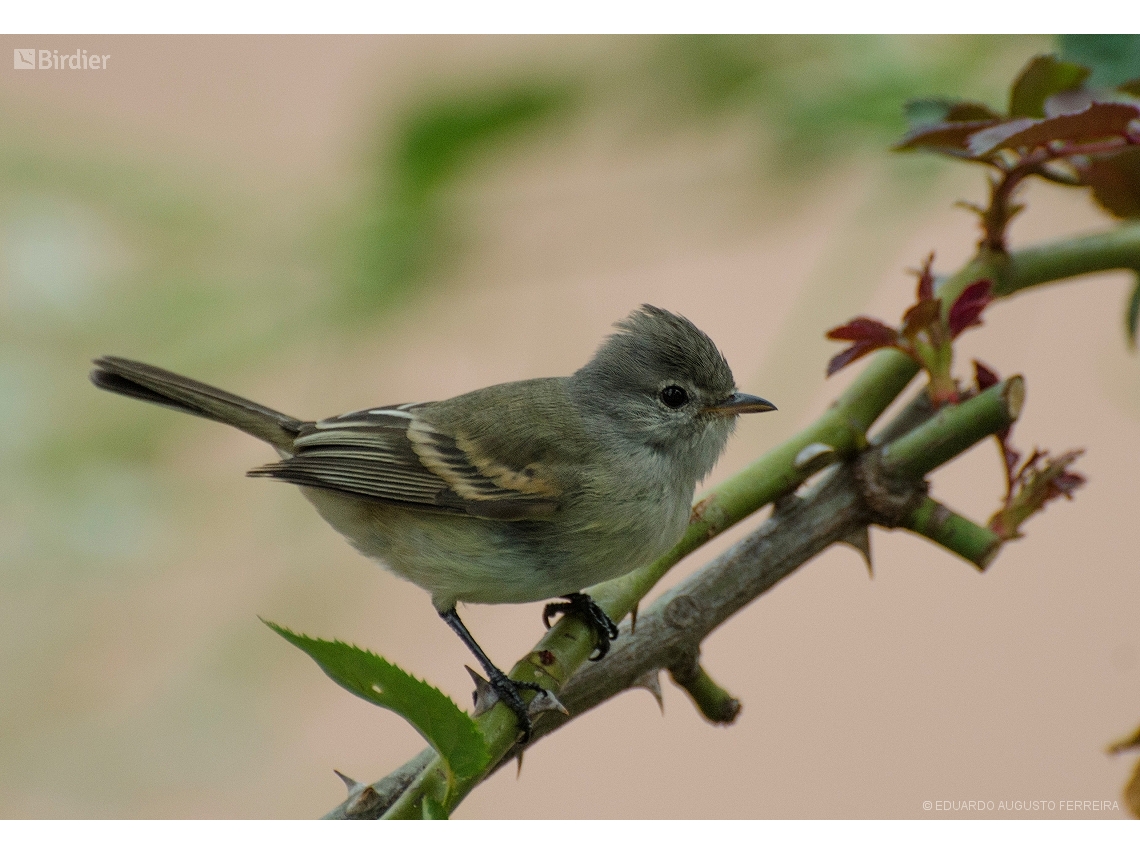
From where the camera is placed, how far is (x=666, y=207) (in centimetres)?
209

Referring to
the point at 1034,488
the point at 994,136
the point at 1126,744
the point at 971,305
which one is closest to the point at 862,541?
the point at 1034,488

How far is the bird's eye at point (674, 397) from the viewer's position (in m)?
2.39

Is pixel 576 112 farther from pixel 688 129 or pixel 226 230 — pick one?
pixel 226 230

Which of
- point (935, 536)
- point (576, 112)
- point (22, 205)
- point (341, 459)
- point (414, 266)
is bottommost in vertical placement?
point (935, 536)

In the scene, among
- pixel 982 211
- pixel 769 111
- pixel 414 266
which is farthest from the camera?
pixel 414 266

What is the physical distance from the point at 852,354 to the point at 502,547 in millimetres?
949

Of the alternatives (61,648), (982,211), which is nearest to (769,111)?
(982,211)

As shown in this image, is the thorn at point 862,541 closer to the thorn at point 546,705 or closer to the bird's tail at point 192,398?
the thorn at point 546,705

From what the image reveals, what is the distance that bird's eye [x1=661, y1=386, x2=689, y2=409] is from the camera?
2391 mm

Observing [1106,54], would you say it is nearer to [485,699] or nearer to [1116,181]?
[1116,181]

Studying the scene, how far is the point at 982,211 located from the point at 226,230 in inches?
58.1

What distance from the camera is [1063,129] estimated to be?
138cm

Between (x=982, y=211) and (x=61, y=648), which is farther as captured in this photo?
(x=61, y=648)

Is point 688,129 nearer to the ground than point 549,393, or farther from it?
farther from it
